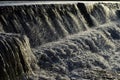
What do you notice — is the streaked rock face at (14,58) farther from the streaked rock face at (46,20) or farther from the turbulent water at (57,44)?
the streaked rock face at (46,20)

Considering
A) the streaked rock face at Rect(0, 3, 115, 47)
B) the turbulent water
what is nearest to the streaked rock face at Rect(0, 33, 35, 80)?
the turbulent water

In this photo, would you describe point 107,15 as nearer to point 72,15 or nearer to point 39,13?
point 72,15

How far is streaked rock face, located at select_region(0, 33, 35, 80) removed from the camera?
26.3ft

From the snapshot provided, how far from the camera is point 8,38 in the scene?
855 centimetres

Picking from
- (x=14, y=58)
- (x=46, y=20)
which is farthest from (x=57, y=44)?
(x=14, y=58)

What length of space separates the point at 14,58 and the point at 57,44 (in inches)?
122

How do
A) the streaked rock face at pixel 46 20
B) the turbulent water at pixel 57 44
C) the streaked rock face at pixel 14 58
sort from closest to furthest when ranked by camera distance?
1. the streaked rock face at pixel 14 58
2. the turbulent water at pixel 57 44
3. the streaked rock face at pixel 46 20

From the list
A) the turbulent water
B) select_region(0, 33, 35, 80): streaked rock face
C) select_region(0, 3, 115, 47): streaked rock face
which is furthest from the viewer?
select_region(0, 3, 115, 47): streaked rock face

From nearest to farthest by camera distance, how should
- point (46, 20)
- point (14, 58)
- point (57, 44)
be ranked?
point (14, 58) → point (57, 44) → point (46, 20)

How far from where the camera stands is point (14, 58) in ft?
27.3

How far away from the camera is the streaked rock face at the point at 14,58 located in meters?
8.02

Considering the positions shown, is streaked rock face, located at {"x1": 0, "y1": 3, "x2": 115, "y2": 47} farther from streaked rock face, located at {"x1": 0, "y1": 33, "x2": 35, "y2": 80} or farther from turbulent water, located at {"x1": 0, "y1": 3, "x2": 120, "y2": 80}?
streaked rock face, located at {"x1": 0, "y1": 33, "x2": 35, "y2": 80}

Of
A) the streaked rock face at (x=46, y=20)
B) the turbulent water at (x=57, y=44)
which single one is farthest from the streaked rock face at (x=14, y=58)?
the streaked rock face at (x=46, y=20)

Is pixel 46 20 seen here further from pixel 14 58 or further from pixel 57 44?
pixel 14 58
